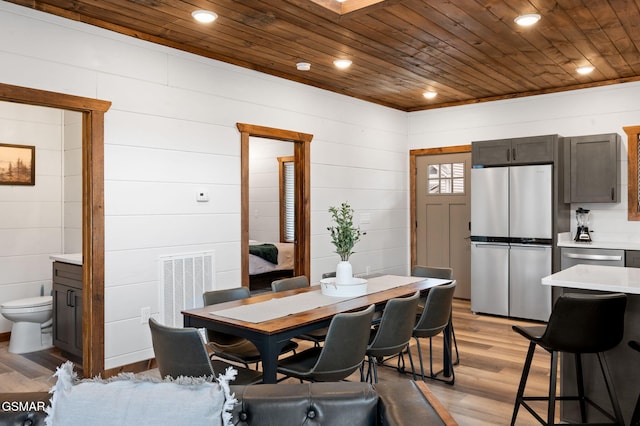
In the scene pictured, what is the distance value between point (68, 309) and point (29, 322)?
26.6 inches

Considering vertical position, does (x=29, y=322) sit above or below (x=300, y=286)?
below

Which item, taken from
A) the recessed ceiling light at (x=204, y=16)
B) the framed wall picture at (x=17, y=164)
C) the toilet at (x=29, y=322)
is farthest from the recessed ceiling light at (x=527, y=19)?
the framed wall picture at (x=17, y=164)

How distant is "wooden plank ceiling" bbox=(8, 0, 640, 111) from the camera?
11.5 feet

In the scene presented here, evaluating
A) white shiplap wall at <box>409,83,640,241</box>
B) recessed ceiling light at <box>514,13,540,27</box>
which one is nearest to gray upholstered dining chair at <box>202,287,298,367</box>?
recessed ceiling light at <box>514,13,540,27</box>

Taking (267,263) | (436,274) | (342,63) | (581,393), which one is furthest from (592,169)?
(267,263)

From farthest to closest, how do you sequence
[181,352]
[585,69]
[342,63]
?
[585,69], [342,63], [181,352]

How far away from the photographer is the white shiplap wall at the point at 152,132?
358cm

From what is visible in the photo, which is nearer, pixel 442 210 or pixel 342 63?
pixel 342 63

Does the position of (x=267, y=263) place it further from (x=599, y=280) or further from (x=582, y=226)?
(x=599, y=280)

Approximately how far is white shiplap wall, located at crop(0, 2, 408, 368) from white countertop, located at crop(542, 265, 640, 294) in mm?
2888

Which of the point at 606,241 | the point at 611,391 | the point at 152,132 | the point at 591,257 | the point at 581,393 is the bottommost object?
the point at 581,393

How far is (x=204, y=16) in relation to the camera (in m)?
3.63

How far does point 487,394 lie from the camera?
11.8 feet

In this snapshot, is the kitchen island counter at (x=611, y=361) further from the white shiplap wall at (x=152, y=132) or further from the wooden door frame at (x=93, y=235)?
the wooden door frame at (x=93, y=235)
